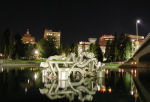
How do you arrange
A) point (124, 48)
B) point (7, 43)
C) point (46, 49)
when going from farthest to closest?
point (46, 49)
point (124, 48)
point (7, 43)

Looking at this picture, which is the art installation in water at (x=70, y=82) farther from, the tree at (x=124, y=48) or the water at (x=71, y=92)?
the tree at (x=124, y=48)

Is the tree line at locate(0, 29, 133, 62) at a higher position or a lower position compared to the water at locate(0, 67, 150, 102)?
higher

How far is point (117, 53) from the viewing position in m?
63.5

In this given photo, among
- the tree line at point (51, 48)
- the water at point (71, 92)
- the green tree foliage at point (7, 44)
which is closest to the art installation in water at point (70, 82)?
the water at point (71, 92)

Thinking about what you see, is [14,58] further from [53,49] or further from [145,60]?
[145,60]

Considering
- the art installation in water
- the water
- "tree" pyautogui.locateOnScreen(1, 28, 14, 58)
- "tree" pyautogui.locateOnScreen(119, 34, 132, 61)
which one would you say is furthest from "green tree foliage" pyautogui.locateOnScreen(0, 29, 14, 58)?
the water

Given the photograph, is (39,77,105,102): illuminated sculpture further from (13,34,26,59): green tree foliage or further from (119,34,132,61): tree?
(119,34,132,61): tree

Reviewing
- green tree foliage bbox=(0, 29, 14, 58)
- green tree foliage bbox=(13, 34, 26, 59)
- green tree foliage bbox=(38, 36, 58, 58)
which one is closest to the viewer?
green tree foliage bbox=(0, 29, 14, 58)

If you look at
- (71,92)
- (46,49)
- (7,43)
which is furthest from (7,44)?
(71,92)

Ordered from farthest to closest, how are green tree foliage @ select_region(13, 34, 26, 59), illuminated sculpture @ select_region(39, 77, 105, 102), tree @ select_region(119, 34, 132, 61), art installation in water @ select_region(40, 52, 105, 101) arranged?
tree @ select_region(119, 34, 132, 61) < green tree foliage @ select_region(13, 34, 26, 59) < art installation in water @ select_region(40, 52, 105, 101) < illuminated sculpture @ select_region(39, 77, 105, 102)

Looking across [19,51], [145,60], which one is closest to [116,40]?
[145,60]

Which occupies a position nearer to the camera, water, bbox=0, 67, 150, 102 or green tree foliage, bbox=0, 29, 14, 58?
water, bbox=0, 67, 150, 102

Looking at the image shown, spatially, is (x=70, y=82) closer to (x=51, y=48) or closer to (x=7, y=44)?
(x=7, y=44)

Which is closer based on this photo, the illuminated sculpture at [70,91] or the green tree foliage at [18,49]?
the illuminated sculpture at [70,91]
